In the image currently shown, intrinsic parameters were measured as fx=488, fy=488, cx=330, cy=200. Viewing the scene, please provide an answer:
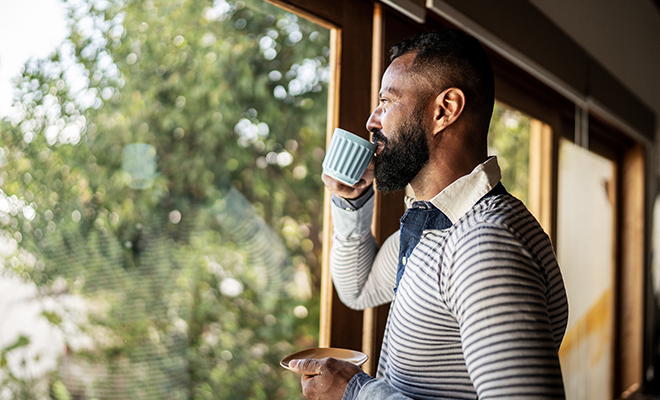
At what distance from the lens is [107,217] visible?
1.07 meters

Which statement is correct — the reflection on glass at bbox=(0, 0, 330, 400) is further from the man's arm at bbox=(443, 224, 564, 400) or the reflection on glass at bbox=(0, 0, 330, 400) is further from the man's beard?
the man's arm at bbox=(443, 224, 564, 400)

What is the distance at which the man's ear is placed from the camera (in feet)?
2.85

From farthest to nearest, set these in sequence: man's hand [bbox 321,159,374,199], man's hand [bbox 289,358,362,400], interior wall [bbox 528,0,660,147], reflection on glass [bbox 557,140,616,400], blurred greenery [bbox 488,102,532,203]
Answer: reflection on glass [bbox 557,140,616,400]
interior wall [bbox 528,0,660,147]
blurred greenery [bbox 488,102,532,203]
man's hand [bbox 321,159,374,199]
man's hand [bbox 289,358,362,400]

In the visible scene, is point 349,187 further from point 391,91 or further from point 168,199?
point 168,199

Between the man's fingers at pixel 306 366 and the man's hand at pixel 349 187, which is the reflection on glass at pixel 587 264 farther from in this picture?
the man's fingers at pixel 306 366

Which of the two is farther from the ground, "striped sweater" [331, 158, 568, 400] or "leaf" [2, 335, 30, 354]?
"striped sweater" [331, 158, 568, 400]

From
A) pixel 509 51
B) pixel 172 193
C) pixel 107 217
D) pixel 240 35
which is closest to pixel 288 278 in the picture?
pixel 172 193

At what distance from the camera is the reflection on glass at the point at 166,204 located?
954mm

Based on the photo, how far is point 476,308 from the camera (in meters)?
0.65

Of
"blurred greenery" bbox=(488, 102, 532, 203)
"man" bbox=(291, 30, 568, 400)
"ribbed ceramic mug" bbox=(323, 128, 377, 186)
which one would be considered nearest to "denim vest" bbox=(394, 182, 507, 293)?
"man" bbox=(291, 30, 568, 400)

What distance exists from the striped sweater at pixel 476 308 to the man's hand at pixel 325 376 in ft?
0.08

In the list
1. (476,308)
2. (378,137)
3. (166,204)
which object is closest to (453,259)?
(476,308)

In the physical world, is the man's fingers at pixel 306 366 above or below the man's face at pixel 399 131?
below

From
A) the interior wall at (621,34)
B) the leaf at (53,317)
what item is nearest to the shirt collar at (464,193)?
the leaf at (53,317)
